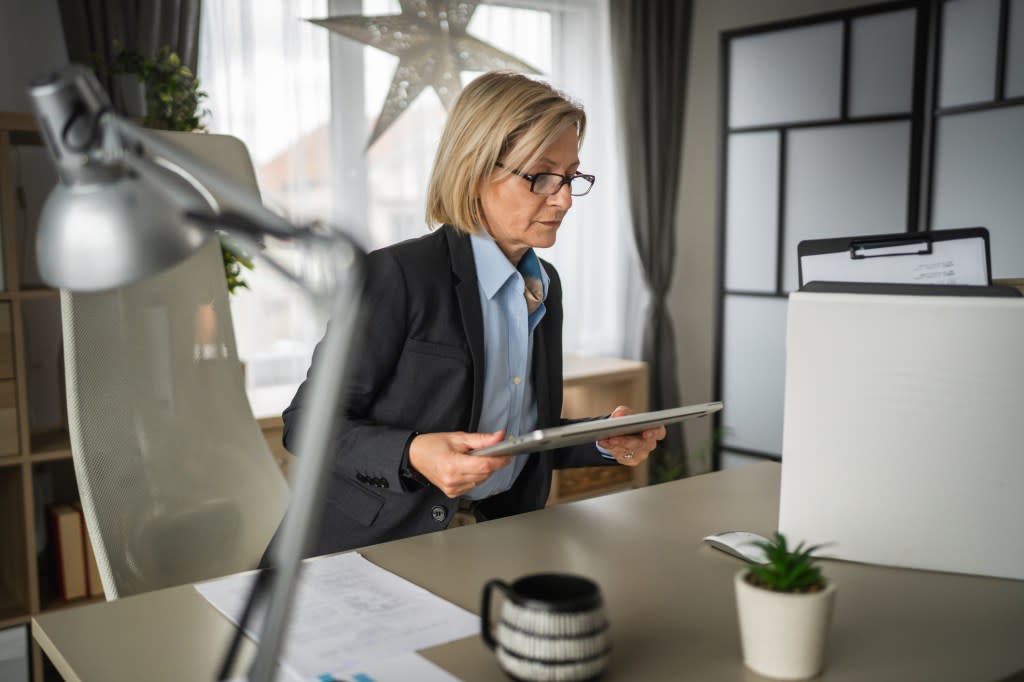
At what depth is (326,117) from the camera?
3475 mm

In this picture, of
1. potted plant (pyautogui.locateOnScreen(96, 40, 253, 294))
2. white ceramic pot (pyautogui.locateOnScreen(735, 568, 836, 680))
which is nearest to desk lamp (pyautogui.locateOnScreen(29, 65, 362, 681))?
white ceramic pot (pyautogui.locateOnScreen(735, 568, 836, 680))

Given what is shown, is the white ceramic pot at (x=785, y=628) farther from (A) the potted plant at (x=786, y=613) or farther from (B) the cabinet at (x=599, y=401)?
(B) the cabinet at (x=599, y=401)

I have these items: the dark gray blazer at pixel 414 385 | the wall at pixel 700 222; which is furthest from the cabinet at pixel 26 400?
the wall at pixel 700 222

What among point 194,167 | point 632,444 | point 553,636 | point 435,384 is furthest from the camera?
point 435,384

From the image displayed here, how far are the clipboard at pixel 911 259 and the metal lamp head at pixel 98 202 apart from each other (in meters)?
0.92

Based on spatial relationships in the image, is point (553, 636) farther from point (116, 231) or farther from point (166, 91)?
point (166, 91)

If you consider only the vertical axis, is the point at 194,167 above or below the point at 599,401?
above

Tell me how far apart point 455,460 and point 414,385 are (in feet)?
1.22

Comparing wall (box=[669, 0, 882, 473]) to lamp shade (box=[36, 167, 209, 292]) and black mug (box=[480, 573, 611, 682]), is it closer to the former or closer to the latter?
black mug (box=[480, 573, 611, 682])

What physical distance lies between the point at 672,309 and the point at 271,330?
2.09 m

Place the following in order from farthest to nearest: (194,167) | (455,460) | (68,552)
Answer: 1. (68,552)
2. (455,460)
3. (194,167)

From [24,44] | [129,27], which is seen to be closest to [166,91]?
[129,27]

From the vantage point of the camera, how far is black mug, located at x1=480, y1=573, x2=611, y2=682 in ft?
2.65

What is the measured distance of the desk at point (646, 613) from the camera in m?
0.91
